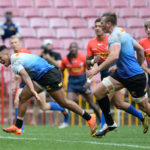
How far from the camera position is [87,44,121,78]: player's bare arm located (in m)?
6.44

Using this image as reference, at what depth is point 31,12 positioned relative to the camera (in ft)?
56.5

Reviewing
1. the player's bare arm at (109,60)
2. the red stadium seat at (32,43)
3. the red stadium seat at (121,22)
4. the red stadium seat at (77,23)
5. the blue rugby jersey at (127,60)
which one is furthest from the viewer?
the red stadium seat at (121,22)

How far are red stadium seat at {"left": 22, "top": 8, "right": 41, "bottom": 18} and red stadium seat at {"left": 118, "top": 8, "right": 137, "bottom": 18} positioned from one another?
3269 millimetres

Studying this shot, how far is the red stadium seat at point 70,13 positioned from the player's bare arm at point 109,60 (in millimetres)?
11229

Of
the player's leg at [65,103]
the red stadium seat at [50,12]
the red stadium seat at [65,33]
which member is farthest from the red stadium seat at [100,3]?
the player's leg at [65,103]

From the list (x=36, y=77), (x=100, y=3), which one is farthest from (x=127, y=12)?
(x=36, y=77)

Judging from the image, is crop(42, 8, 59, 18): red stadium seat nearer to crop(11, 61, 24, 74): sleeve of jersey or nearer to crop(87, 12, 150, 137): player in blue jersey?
crop(11, 61, 24, 74): sleeve of jersey

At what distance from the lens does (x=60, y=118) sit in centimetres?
1376

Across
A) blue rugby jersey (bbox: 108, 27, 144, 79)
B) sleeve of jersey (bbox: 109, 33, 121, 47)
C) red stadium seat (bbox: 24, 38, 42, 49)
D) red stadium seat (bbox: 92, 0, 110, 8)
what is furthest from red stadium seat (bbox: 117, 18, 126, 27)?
sleeve of jersey (bbox: 109, 33, 121, 47)

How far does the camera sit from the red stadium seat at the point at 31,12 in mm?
17078

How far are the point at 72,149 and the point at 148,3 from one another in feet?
46.7

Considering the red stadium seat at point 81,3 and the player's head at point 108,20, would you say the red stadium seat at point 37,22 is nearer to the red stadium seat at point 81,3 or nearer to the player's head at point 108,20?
the red stadium seat at point 81,3

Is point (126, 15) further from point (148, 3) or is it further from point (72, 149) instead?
point (72, 149)

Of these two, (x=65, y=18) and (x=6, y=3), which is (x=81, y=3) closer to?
→ (x=65, y=18)
